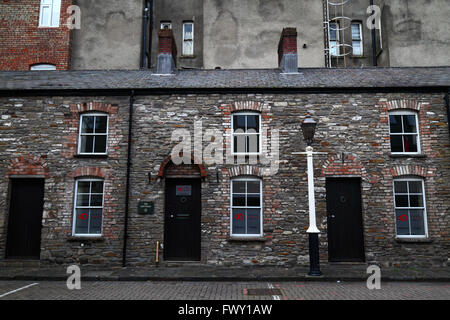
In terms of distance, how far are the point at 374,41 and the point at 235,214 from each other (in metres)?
16.2

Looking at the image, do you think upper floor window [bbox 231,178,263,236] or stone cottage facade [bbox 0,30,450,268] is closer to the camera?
stone cottage facade [bbox 0,30,450,268]

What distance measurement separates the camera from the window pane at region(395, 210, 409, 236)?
1122 centimetres

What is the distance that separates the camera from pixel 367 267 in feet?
35.1

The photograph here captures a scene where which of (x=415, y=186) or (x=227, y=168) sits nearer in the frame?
(x=415, y=186)

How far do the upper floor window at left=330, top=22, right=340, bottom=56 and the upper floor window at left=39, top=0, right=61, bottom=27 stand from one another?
16297 millimetres

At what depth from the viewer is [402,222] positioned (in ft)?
37.0

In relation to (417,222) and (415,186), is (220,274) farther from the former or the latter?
(415,186)

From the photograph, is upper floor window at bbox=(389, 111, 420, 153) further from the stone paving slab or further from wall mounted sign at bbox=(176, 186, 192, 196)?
wall mounted sign at bbox=(176, 186, 192, 196)

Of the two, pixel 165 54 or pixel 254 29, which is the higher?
pixel 254 29

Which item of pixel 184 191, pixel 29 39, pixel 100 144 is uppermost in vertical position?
pixel 29 39

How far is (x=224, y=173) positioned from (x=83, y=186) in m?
4.85

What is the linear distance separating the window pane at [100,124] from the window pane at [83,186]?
6.09ft

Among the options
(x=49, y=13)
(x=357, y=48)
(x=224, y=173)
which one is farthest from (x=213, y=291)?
(x=357, y=48)

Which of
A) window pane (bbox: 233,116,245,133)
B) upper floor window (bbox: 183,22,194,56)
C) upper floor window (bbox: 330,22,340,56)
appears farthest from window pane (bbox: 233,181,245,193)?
upper floor window (bbox: 330,22,340,56)
